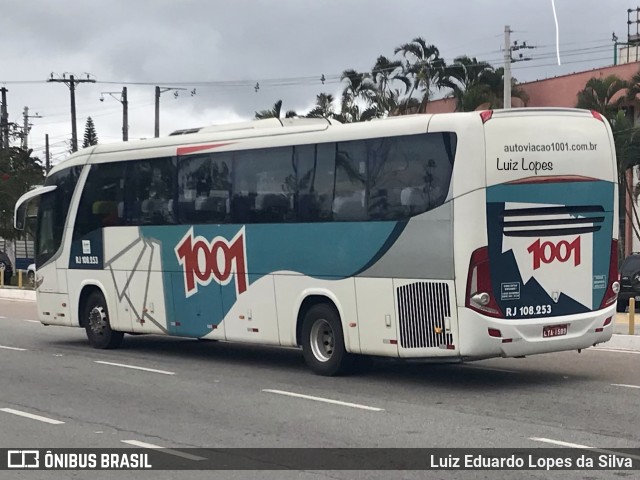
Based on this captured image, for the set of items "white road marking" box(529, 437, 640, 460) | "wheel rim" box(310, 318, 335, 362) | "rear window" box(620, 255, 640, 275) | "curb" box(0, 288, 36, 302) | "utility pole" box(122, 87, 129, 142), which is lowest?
"white road marking" box(529, 437, 640, 460)

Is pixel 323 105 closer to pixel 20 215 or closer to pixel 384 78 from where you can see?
pixel 384 78

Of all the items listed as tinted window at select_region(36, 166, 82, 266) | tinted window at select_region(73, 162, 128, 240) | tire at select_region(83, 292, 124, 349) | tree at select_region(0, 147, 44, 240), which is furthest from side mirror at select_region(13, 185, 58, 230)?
tree at select_region(0, 147, 44, 240)

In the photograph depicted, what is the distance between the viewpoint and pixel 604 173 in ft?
46.0

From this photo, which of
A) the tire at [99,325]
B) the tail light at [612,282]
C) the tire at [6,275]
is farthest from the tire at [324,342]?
the tire at [6,275]

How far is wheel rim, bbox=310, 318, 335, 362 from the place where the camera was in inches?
588

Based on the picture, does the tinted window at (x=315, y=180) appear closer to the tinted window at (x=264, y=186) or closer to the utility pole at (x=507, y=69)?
the tinted window at (x=264, y=186)

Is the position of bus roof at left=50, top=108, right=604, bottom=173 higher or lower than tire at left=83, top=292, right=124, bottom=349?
higher

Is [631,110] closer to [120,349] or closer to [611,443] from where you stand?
[120,349]

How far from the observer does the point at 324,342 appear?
15.1 metres

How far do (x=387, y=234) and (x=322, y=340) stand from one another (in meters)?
2.07

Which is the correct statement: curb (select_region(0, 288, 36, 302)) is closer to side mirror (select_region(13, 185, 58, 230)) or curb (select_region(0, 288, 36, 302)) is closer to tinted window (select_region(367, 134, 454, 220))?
side mirror (select_region(13, 185, 58, 230))

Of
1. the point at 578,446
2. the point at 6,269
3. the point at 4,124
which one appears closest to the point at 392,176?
the point at 578,446

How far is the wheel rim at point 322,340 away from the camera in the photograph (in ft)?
49.0

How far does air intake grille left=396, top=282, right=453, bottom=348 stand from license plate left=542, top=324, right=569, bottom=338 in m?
1.24
